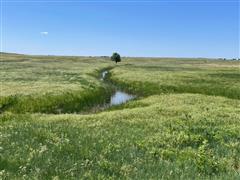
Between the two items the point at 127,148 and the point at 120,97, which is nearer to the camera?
the point at 127,148

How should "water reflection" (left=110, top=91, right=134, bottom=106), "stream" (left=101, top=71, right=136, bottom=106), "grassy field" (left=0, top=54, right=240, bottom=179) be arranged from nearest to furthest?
"grassy field" (left=0, top=54, right=240, bottom=179), "stream" (left=101, top=71, right=136, bottom=106), "water reflection" (left=110, top=91, right=134, bottom=106)

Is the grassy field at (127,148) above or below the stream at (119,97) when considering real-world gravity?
above

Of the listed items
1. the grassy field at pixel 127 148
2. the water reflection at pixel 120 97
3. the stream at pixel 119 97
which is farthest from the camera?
the water reflection at pixel 120 97

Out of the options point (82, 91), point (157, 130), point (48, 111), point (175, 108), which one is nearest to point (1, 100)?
point (48, 111)

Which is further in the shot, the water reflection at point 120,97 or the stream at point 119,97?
the water reflection at point 120,97

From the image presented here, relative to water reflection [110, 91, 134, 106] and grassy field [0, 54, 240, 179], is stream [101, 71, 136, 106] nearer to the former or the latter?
water reflection [110, 91, 134, 106]

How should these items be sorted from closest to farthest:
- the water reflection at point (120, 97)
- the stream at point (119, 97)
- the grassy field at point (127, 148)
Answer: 1. the grassy field at point (127, 148)
2. the stream at point (119, 97)
3. the water reflection at point (120, 97)

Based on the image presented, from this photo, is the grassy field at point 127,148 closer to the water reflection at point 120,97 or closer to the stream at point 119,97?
the stream at point 119,97

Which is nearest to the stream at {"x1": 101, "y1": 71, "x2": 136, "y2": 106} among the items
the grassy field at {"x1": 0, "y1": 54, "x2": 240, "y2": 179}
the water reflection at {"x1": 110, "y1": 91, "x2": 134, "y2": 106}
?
the water reflection at {"x1": 110, "y1": 91, "x2": 134, "y2": 106}

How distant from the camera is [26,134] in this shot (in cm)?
1470

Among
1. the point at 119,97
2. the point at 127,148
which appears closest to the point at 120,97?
the point at 119,97

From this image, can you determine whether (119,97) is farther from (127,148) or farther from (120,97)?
(127,148)

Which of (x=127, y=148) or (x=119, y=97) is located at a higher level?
(x=127, y=148)

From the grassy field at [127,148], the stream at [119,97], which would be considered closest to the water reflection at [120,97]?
the stream at [119,97]
